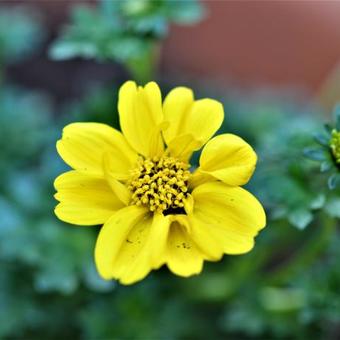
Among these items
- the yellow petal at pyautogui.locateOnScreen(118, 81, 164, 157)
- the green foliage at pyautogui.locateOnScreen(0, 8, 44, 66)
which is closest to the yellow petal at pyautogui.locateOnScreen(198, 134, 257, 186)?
the yellow petal at pyautogui.locateOnScreen(118, 81, 164, 157)

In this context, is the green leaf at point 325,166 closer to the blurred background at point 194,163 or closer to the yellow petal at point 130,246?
the blurred background at point 194,163

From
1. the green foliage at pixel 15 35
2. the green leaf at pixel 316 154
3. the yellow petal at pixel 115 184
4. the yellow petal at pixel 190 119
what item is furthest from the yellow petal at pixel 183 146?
the green foliage at pixel 15 35

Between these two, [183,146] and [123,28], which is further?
[123,28]

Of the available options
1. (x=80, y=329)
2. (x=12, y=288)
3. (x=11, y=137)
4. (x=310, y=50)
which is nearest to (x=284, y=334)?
(x=80, y=329)

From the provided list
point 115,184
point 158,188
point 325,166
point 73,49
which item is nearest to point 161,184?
point 158,188

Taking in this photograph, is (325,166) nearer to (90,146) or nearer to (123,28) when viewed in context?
(90,146)

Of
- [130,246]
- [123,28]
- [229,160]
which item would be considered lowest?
[130,246]

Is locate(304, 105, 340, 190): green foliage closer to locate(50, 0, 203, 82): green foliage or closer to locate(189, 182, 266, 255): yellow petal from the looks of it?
locate(189, 182, 266, 255): yellow petal
